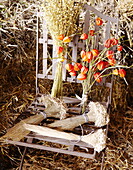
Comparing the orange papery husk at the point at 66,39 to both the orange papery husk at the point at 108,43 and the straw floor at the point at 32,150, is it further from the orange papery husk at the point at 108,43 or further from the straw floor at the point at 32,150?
the straw floor at the point at 32,150

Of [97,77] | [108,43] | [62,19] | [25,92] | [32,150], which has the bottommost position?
[32,150]

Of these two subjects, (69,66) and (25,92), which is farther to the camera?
(25,92)

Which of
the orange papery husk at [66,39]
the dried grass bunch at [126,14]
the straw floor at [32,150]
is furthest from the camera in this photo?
the straw floor at [32,150]

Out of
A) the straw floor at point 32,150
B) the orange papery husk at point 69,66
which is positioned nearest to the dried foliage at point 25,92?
the straw floor at point 32,150

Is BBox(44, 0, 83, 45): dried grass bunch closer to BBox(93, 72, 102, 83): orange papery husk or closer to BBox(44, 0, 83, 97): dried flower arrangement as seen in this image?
BBox(44, 0, 83, 97): dried flower arrangement

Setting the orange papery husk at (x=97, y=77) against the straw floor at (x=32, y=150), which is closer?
the orange papery husk at (x=97, y=77)

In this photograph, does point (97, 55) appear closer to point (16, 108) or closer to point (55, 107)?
point (55, 107)

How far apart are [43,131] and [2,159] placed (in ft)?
2.57

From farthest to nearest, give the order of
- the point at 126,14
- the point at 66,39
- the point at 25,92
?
the point at 25,92, the point at 126,14, the point at 66,39

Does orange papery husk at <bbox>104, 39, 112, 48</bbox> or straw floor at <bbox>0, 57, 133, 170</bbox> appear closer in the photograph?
orange papery husk at <bbox>104, 39, 112, 48</bbox>

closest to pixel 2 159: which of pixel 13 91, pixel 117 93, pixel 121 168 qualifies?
pixel 13 91

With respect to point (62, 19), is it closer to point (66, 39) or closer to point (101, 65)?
point (66, 39)

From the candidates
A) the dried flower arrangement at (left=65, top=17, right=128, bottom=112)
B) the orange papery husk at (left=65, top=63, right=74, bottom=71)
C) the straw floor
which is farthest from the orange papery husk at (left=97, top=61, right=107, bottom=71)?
the straw floor

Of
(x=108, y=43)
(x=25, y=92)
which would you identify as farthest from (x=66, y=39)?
(x=25, y=92)
